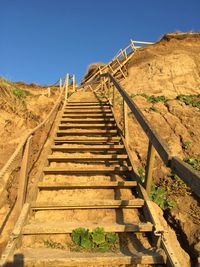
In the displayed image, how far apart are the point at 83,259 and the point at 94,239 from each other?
0.37 m

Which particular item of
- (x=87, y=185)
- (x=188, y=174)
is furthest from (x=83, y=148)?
(x=188, y=174)

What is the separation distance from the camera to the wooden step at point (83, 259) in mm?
3154

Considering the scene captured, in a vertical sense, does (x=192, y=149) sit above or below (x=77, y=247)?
above

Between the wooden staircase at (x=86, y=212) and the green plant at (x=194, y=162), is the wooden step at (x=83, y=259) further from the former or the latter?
the green plant at (x=194, y=162)

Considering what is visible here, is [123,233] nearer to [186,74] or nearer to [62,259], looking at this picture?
[62,259]

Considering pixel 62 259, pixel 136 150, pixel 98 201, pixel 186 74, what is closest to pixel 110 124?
pixel 136 150

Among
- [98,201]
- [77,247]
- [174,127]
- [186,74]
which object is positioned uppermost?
[186,74]

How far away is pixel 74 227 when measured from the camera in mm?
3670

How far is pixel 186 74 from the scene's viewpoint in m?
18.2

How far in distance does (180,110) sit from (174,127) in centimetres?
114

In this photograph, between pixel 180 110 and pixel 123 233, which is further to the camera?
pixel 180 110

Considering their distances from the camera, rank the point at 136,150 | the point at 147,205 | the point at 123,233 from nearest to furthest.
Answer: the point at 123,233, the point at 147,205, the point at 136,150

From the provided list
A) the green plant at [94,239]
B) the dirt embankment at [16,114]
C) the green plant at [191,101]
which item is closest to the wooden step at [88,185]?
the green plant at [94,239]

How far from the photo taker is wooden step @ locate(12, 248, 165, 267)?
315cm
